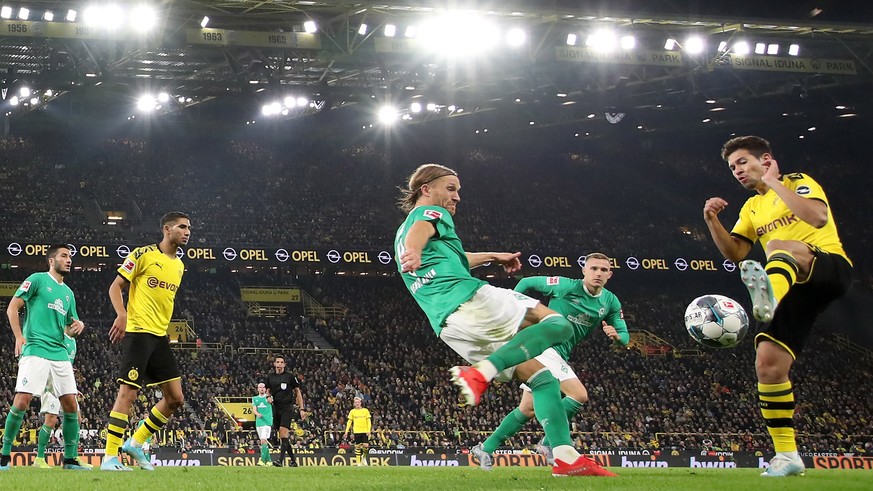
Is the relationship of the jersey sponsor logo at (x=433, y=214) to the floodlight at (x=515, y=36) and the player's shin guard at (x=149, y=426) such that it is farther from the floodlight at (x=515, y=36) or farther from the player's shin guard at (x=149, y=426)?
the floodlight at (x=515, y=36)

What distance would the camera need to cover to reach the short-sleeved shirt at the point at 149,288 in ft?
29.9

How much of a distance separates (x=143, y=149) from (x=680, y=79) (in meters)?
22.4

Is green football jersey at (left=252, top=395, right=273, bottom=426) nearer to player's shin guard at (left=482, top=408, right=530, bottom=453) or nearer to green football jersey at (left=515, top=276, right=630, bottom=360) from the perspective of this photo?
green football jersey at (left=515, top=276, right=630, bottom=360)

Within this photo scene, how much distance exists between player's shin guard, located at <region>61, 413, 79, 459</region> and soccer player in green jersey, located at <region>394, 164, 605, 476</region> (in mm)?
4711

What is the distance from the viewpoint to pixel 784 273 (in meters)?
6.28

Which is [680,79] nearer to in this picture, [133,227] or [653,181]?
[653,181]

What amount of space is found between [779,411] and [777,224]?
132 centimetres

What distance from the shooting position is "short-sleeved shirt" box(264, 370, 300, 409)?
1527cm

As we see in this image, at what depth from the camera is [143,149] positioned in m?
40.3

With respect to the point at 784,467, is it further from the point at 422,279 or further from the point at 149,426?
the point at 149,426

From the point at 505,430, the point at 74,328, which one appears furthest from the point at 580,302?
the point at 74,328

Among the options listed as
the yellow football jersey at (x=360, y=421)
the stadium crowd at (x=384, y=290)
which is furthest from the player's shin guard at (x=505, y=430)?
the stadium crowd at (x=384, y=290)

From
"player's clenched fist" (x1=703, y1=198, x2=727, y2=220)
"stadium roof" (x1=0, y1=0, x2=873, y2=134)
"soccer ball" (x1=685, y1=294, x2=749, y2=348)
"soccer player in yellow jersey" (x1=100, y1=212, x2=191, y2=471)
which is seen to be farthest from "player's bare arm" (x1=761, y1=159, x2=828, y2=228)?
"stadium roof" (x1=0, y1=0, x2=873, y2=134)

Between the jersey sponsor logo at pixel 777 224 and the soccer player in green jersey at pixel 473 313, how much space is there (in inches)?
76.6
